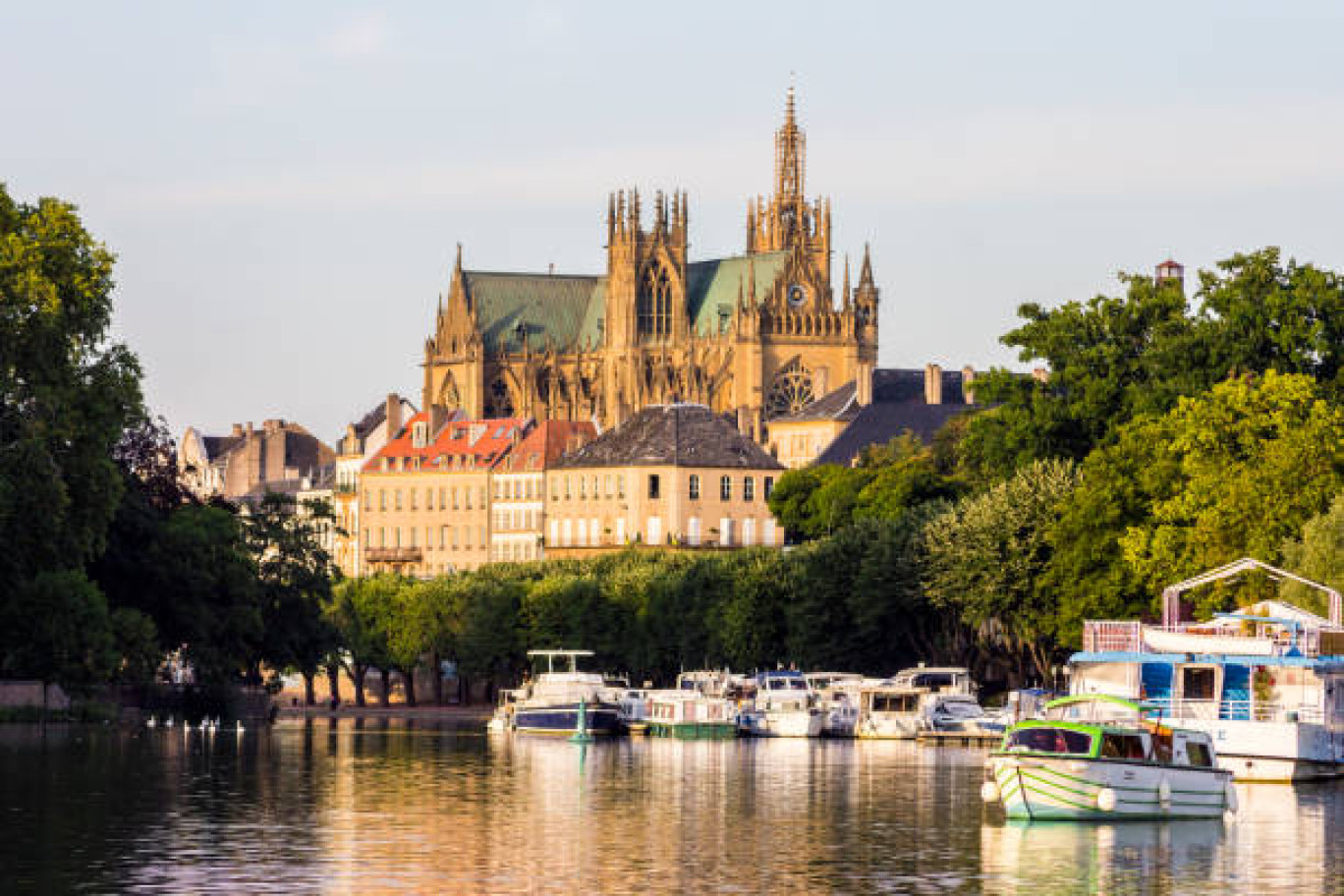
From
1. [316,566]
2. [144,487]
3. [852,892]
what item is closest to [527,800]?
[852,892]

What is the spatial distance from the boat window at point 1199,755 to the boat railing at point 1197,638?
17960mm

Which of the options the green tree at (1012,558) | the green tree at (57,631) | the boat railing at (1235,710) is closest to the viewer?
the boat railing at (1235,710)

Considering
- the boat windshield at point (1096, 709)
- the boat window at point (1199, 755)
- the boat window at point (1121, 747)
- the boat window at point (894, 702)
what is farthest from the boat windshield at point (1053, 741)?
the boat window at point (894, 702)

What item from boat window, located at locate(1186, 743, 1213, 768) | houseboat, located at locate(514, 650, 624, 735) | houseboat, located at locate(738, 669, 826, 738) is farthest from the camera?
houseboat, located at locate(738, 669, 826, 738)

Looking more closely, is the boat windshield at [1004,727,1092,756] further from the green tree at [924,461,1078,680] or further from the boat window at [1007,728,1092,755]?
the green tree at [924,461,1078,680]

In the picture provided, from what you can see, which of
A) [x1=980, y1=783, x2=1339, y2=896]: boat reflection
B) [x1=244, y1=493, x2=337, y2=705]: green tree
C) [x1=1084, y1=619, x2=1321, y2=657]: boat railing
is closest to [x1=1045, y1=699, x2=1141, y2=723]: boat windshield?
[x1=980, y1=783, x2=1339, y2=896]: boat reflection

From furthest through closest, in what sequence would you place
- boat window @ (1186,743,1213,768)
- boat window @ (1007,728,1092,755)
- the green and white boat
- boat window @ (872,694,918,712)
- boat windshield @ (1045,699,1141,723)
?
boat window @ (872,694,918,712) < boat windshield @ (1045,699,1141,723) < boat window @ (1186,743,1213,768) < boat window @ (1007,728,1092,755) < the green and white boat

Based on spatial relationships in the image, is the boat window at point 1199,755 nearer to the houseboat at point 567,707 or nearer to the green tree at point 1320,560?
the green tree at point 1320,560

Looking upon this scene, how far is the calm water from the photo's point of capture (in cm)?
5562

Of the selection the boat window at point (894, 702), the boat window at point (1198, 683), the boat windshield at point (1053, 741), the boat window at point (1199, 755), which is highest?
the boat window at point (1198, 683)

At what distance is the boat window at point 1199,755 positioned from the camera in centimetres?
7362

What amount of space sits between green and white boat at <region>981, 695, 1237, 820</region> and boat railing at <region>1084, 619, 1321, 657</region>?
63.1 ft

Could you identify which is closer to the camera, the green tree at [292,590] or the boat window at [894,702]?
the boat window at [894,702]

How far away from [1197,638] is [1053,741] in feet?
77.8
